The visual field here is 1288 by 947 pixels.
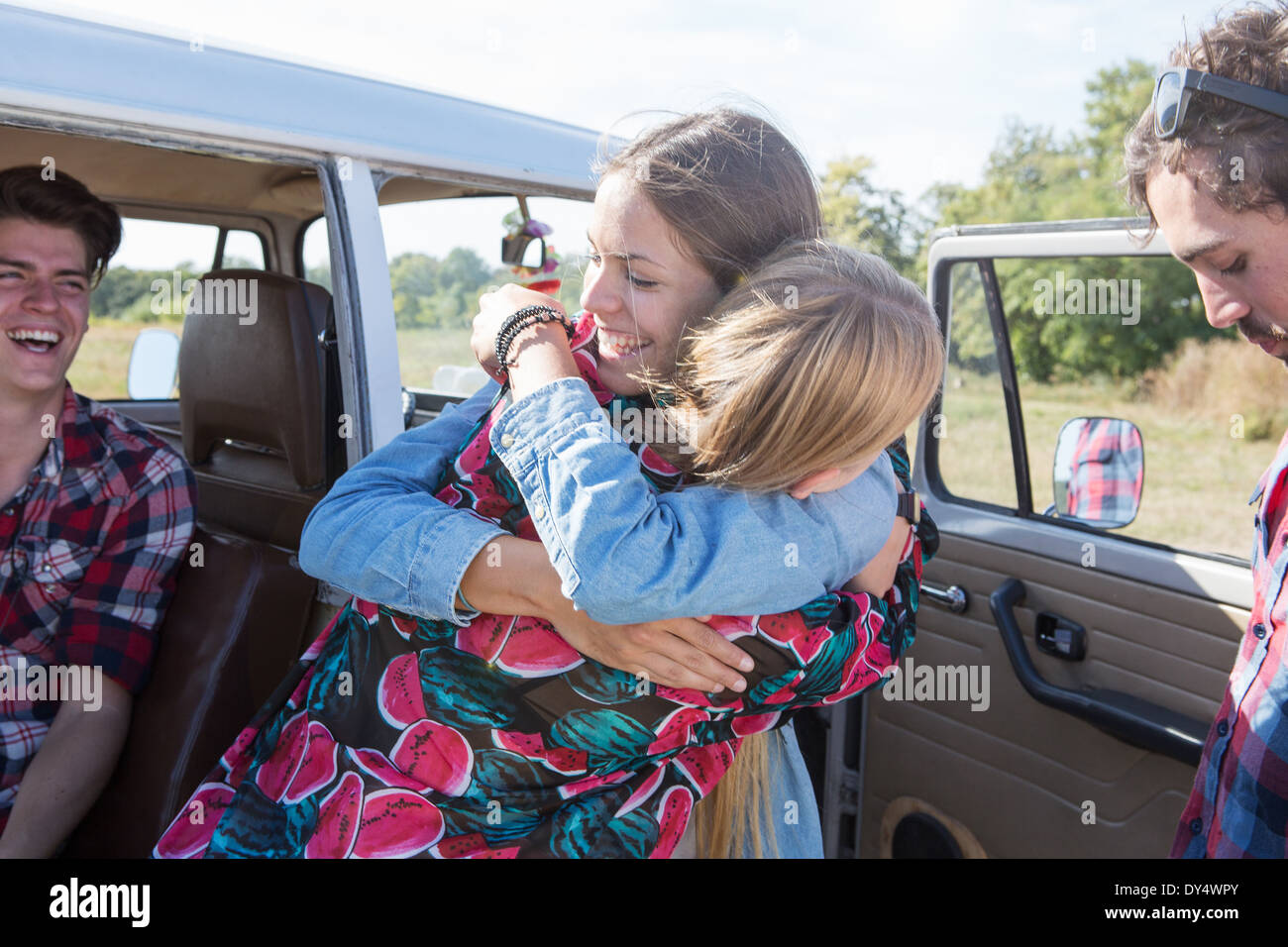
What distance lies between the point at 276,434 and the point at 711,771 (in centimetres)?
151

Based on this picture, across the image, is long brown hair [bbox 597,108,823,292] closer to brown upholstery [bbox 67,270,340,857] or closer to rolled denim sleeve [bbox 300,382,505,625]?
rolled denim sleeve [bbox 300,382,505,625]

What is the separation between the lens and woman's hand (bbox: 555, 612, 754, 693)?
4.39 feet

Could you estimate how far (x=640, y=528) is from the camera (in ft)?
4.00

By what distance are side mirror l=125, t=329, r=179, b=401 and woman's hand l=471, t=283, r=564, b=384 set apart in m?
3.39

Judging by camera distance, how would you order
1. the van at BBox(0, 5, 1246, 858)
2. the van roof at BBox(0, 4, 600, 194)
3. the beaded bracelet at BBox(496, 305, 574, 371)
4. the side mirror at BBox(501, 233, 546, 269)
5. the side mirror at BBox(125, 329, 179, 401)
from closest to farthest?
the beaded bracelet at BBox(496, 305, 574, 371)
the van roof at BBox(0, 4, 600, 194)
the van at BBox(0, 5, 1246, 858)
the side mirror at BBox(501, 233, 546, 269)
the side mirror at BBox(125, 329, 179, 401)

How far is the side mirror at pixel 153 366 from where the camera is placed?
441 centimetres

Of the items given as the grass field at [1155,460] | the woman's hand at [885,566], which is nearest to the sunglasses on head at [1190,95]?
the woman's hand at [885,566]

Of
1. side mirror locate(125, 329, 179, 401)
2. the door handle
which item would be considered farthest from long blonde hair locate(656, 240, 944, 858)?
side mirror locate(125, 329, 179, 401)

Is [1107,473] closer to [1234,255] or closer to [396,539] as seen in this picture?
[1234,255]

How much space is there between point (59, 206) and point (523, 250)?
126 cm

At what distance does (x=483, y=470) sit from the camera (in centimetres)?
150
